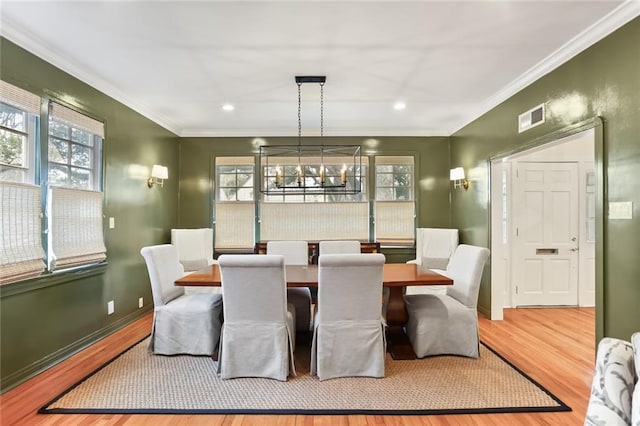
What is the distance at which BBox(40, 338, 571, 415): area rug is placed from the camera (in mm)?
2121

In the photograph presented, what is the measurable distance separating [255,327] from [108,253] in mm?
2070

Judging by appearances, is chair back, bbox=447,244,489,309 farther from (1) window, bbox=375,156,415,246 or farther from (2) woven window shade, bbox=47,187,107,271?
(2) woven window shade, bbox=47,187,107,271

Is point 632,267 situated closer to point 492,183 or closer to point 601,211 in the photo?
point 601,211

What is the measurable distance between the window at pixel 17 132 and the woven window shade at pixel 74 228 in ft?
0.90

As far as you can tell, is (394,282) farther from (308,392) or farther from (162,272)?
(162,272)

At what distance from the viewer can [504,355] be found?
9.71 feet

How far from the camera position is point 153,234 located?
4.45 metres

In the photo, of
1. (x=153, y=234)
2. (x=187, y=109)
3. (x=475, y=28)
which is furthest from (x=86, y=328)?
(x=475, y=28)

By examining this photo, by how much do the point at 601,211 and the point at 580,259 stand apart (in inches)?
108

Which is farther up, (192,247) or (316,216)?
(316,216)

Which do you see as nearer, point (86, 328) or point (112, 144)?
point (86, 328)

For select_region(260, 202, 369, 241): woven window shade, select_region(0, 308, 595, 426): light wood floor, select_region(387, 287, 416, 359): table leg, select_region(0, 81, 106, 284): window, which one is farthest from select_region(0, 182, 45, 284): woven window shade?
select_region(260, 202, 369, 241): woven window shade

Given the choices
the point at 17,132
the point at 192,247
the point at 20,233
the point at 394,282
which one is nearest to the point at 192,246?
the point at 192,247

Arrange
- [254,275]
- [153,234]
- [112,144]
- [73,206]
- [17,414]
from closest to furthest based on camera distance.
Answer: [17,414]
[254,275]
[73,206]
[112,144]
[153,234]
